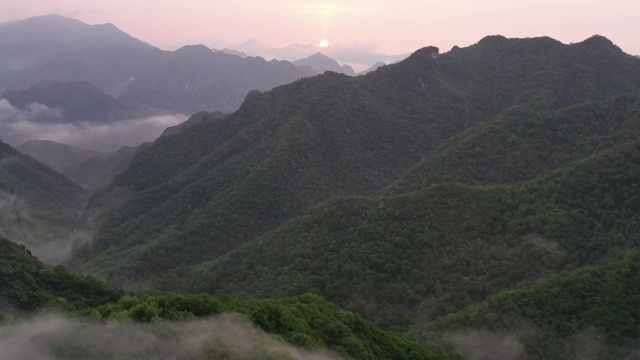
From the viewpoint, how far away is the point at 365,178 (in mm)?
→ 100375

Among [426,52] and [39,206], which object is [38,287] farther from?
[426,52]

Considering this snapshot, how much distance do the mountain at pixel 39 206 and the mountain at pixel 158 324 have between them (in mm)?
68143

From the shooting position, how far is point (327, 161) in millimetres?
102312

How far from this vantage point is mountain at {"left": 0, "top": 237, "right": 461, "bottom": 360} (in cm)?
2483

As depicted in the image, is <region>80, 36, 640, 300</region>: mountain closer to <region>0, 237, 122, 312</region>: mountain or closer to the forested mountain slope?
the forested mountain slope

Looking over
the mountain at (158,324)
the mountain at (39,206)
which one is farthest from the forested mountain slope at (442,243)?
the mountain at (39,206)

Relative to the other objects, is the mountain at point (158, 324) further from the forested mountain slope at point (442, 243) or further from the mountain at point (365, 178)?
the mountain at point (365, 178)

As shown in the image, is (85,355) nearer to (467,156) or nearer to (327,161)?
(467,156)

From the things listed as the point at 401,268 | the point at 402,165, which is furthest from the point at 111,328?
the point at 402,165

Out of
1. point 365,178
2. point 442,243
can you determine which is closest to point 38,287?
point 442,243

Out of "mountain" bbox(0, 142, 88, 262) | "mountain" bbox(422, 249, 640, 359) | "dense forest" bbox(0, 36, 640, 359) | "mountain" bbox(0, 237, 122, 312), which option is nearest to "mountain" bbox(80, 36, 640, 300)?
"dense forest" bbox(0, 36, 640, 359)

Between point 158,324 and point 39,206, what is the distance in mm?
124699

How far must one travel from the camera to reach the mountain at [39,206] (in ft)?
349

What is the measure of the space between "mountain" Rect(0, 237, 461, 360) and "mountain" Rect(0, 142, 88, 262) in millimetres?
68143
